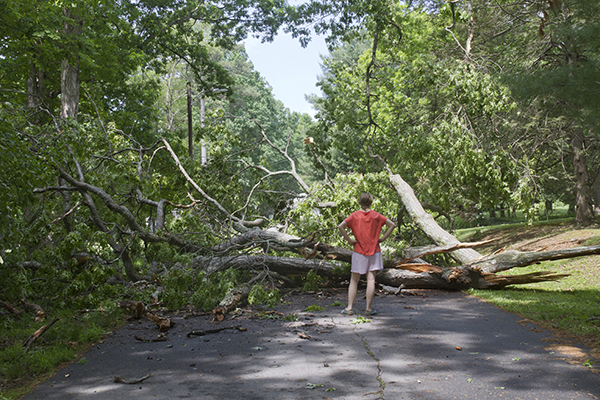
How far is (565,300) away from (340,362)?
4.63 m

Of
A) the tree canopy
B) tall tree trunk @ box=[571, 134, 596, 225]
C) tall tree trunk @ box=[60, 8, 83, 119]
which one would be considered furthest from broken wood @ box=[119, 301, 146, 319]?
tall tree trunk @ box=[571, 134, 596, 225]

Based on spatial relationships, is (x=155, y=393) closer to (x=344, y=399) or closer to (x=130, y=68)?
(x=344, y=399)

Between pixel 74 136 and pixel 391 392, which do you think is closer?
pixel 391 392

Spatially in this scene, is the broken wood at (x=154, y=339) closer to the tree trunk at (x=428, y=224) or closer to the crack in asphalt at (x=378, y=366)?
the crack in asphalt at (x=378, y=366)

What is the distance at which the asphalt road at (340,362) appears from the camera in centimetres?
343

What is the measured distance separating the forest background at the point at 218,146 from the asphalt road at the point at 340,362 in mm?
1570

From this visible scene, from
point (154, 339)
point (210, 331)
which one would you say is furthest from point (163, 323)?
point (210, 331)

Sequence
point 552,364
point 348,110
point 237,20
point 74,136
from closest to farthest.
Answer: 1. point 552,364
2. point 74,136
3. point 348,110
4. point 237,20

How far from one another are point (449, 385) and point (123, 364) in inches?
112

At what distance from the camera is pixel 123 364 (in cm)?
430

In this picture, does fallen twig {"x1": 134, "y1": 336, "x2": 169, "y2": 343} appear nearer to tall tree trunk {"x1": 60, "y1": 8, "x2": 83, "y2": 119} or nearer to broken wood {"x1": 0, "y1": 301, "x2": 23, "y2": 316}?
→ broken wood {"x1": 0, "y1": 301, "x2": 23, "y2": 316}

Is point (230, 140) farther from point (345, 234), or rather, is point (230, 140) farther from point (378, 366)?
point (378, 366)

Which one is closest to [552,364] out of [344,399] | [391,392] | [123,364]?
[391,392]

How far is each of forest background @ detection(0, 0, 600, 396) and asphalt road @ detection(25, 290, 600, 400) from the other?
5.15 feet
